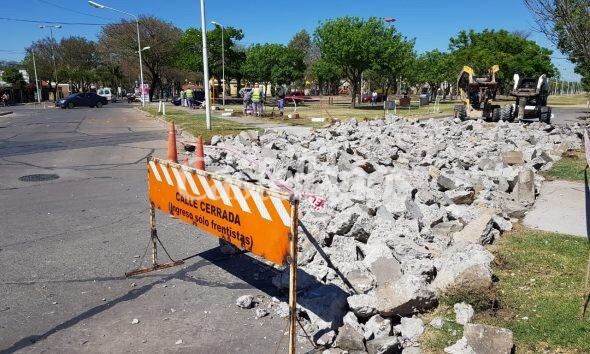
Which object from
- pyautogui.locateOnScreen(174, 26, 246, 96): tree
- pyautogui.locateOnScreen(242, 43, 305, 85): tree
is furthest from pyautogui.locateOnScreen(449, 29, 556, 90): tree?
pyautogui.locateOnScreen(174, 26, 246, 96): tree

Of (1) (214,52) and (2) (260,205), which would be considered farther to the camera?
(1) (214,52)

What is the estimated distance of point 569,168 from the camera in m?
10.6

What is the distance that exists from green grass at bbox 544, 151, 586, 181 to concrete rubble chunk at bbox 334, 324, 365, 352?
7.84 meters

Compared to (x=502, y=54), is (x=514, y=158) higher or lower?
lower

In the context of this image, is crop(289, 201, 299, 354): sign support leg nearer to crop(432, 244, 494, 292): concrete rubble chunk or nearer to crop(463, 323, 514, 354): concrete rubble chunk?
crop(463, 323, 514, 354): concrete rubble chunk

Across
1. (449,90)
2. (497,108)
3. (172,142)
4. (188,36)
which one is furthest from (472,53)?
(172,142)

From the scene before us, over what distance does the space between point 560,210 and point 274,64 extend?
5198 cm

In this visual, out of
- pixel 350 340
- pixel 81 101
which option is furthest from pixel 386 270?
pixel 81 101

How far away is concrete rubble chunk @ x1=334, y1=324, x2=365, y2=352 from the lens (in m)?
3.71

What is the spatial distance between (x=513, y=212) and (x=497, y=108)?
17317mm

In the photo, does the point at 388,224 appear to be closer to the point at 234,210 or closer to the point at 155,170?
the point at 234,210

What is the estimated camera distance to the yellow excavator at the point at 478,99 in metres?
22.3

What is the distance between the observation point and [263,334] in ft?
13.2

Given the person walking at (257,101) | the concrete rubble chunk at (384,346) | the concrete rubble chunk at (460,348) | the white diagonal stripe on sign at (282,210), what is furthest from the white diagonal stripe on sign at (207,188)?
the person walking at (257,101)
